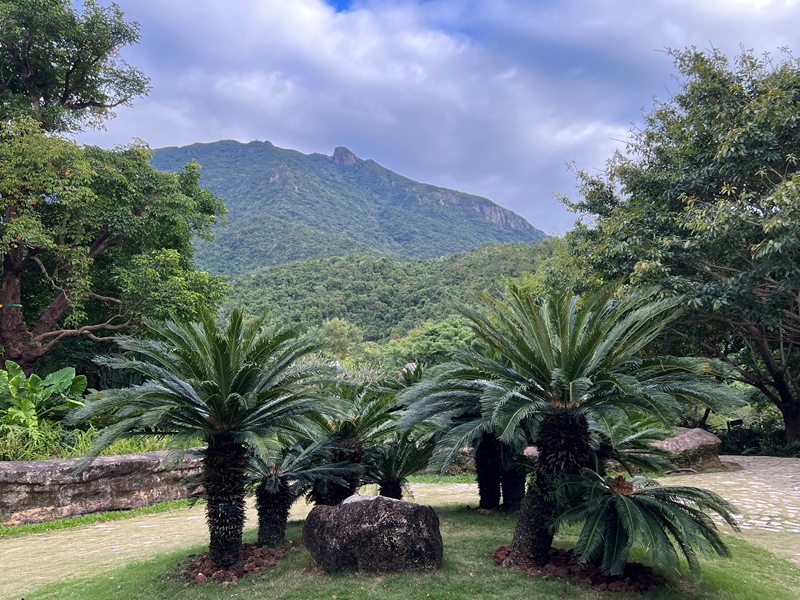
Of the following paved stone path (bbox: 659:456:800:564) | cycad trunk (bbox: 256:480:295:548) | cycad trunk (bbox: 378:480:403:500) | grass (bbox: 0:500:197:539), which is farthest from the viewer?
grass (bbox: 0:500:197:539)

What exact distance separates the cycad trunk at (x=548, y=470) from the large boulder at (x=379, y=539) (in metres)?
0.88

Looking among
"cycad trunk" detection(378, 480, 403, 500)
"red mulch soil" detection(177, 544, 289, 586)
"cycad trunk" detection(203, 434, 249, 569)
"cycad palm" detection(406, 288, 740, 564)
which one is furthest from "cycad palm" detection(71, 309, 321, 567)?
"cycad trunk" detection(378, 480, 403, 500)

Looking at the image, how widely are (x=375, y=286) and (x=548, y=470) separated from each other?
46.3 metres

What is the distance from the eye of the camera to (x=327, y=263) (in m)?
54.8

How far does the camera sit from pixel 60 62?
16266 mm

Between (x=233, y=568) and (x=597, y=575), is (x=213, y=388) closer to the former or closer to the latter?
(x=233, y=568)

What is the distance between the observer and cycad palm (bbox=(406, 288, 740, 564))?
5.07 metres

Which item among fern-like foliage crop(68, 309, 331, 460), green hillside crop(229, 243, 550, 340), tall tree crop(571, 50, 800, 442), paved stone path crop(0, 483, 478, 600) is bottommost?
paved stone path crop(0, 483, 478, 600)

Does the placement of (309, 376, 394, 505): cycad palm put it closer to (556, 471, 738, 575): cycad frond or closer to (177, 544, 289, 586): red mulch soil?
(177, 544, 289, 586): red mulch soil

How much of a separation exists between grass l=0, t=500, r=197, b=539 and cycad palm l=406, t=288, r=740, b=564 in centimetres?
733

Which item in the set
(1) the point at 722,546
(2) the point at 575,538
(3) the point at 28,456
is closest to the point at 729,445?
(2) the point at 575,538

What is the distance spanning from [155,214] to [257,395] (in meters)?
11.5

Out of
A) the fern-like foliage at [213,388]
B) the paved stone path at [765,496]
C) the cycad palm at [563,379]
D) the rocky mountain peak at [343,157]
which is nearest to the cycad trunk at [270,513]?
the fern-like foliage at [213,388]

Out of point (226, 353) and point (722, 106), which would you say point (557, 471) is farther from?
point (722, 106)
